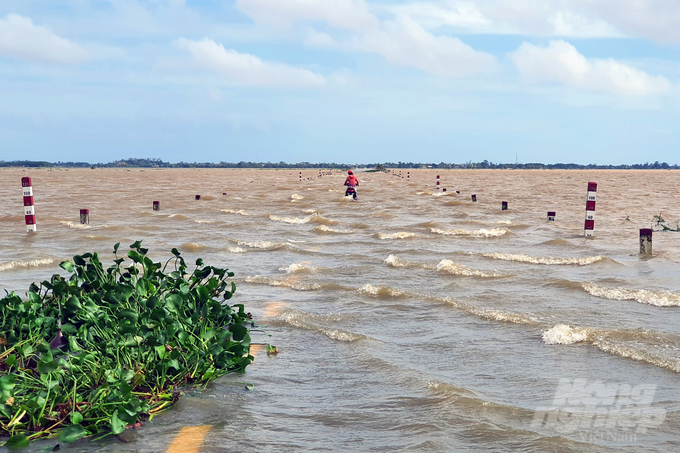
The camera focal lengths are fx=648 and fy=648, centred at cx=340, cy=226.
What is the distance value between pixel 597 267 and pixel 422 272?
3186mm

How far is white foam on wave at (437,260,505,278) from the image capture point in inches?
418

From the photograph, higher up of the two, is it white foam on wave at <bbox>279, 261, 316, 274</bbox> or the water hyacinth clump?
the water hyacinth clump

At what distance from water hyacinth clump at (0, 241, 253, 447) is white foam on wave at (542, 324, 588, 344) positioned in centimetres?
313

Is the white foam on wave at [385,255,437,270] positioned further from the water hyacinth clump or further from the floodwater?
the water hyacinth clump

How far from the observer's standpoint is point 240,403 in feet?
16.2

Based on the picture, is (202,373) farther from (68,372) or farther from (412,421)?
(412,421)

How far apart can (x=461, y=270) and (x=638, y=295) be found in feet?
9.59

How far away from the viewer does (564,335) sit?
6711 mm

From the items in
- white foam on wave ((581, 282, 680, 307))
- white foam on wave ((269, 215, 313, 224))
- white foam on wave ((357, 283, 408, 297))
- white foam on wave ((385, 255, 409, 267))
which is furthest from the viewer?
white foam on wave ((269, 215, 313, 224))

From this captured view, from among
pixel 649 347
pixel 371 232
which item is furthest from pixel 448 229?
pixel 649 347

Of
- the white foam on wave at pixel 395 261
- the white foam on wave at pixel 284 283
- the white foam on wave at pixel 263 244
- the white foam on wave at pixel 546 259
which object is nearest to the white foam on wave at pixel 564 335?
the white foam on wave at pixel 284 283

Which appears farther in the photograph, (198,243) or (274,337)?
(198,243)

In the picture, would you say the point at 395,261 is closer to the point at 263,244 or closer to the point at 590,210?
the point at 263,244

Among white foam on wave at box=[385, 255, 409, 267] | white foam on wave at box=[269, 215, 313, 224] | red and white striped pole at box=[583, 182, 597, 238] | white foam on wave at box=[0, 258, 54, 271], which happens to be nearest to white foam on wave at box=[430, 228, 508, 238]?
red and white striped pole at box=[583, 182, 597, 238]
